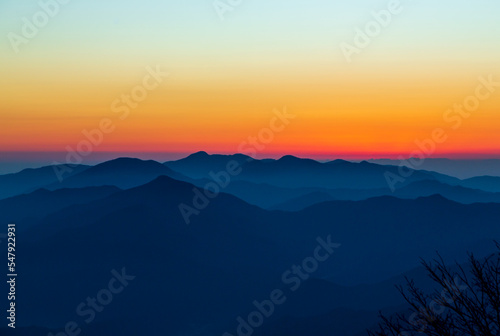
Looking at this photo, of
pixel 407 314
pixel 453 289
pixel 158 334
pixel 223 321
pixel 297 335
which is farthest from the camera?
pixel 223 321

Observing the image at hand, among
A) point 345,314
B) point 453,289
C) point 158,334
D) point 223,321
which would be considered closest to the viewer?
point 453,289

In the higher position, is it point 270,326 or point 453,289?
point 453,289

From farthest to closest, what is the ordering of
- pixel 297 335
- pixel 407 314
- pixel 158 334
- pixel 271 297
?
pixel 271 297, pixel 158 334, pixel 297 335, pixel 407 314

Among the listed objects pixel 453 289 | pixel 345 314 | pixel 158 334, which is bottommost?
pixel 158 334

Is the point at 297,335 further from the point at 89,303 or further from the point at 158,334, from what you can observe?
the point at 89,303

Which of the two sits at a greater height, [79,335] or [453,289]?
[453,289]

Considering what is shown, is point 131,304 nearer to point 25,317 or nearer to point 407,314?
point 25,317

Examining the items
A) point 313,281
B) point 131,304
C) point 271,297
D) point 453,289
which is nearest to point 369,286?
point 313,281

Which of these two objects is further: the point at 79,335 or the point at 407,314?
the point at 79,335

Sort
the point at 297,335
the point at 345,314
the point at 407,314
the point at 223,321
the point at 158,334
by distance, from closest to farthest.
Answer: the point at 407,314 → the point at 297,335 → the point at 345,314 → the point at 158,334 → the point at 223,321

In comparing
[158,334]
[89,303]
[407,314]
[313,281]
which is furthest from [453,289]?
[89,303]
